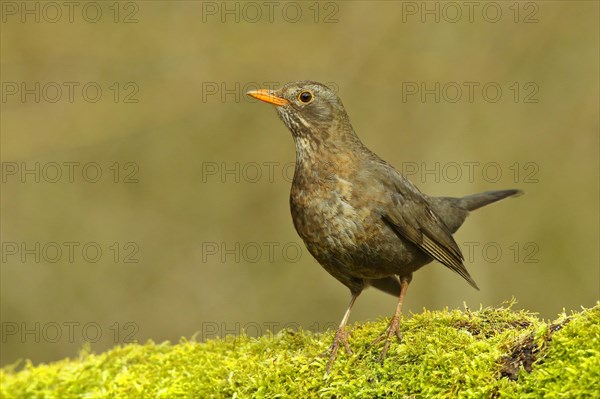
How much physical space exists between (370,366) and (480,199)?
300 centimetres

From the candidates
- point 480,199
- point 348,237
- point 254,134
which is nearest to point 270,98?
point 348,237

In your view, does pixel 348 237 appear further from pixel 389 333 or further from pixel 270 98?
pixel 270 98

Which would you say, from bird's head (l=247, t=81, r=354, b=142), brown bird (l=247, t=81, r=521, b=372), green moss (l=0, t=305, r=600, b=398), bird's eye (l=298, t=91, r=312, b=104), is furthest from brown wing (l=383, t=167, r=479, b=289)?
bird's eye (l=298, t=91, r=312, b=104)

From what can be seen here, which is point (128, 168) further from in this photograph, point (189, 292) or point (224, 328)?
point (224, 328)

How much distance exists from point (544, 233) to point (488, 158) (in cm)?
122

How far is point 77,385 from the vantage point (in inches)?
148

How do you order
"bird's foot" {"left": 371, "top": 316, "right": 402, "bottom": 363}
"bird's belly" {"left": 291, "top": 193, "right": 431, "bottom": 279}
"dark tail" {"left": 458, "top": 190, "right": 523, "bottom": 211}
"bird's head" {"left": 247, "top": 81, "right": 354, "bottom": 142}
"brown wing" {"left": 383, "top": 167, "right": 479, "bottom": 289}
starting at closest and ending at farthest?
"bird's foot" {"left": 371, "top": 316, "right": 402, "bottom": 363}, "bird's belly" {"left": 291, "top": 193, "right": 431, "bottom": 279}, "brown wing" {"left": 383, "top": 167, "right": 479, "bottom": 289}, "bird's head" {"left": 247, "top": 81, "right": 354, "bottom": 142}, "dark tail" {"left": 458, "top": 190, "right": 523, "bottom": 211}

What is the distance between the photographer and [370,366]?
367 centimetres

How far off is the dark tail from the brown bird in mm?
807

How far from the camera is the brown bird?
14.9 ft

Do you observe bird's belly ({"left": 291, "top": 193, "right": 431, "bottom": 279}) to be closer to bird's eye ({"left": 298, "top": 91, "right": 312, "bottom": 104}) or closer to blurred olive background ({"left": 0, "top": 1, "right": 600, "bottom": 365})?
bird's eye ({"left": 298, "top": 91, "right": 312, "bottom": 104})

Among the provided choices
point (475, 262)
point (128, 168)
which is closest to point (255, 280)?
point (128, 168)

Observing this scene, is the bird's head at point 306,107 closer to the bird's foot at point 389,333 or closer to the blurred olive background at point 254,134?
the bird's foot at point 389,333

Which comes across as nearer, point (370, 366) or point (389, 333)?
point (370, 366)
